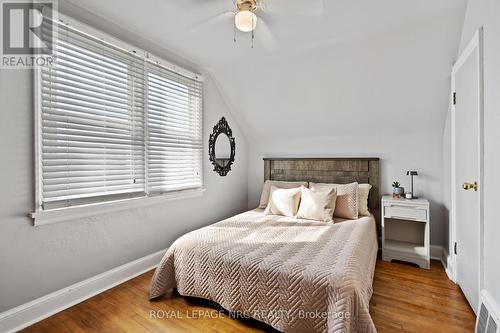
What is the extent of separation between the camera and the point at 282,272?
164cm

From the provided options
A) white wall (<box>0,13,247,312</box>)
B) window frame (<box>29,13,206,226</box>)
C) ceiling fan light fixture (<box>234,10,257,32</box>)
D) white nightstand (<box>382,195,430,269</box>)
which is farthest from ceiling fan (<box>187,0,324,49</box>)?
white nightstand (<box>382,195,430,269</box>)

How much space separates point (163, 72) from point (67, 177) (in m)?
1.44

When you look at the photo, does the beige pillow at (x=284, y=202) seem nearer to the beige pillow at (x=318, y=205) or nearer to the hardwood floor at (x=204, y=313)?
the beige pillow at (x=318, y=205)

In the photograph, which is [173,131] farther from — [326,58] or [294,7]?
[326,58]

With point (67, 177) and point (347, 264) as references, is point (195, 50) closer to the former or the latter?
point (67, 177)

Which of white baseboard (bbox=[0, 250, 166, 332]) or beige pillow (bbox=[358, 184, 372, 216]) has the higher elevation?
beige pillow (bbox=[358, 184, 372, 216])

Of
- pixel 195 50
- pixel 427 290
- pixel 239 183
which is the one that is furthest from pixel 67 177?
pixel 427 290

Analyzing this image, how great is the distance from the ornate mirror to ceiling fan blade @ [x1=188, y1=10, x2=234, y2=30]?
143 centimetres

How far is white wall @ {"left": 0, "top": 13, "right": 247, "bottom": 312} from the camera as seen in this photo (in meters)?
1.71

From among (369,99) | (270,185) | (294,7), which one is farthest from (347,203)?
(294,7)

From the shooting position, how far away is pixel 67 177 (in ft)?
6.59

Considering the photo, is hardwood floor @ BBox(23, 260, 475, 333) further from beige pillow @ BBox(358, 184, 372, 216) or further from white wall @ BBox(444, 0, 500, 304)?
beige pillow @ BBox(358, 184, 372, 216)

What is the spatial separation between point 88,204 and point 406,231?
344cm

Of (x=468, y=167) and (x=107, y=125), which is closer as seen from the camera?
(x=468, y=167)
